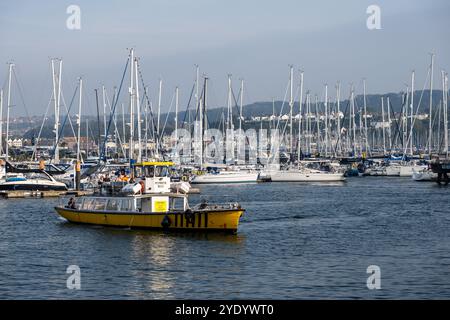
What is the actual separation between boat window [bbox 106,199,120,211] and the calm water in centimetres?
142

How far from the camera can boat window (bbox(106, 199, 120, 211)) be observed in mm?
50969

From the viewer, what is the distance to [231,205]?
155 ft

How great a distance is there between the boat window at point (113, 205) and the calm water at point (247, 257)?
55.8 inches

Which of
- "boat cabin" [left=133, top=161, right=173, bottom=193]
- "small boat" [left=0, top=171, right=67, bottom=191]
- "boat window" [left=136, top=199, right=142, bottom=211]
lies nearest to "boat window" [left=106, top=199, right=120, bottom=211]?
"boat window" [left=136, top=199, right=142, bottom=211]

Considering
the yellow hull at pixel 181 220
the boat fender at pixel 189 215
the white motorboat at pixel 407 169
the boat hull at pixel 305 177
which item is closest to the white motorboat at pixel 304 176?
the boat hull at pixel 305 177

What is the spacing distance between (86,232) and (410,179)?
8134 cm

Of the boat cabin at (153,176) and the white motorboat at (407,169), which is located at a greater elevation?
the boat cabin at (153,176)

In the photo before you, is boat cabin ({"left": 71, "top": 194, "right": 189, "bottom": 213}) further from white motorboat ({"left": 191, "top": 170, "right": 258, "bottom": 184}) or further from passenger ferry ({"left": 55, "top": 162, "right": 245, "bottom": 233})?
white motorboat ({"left": 191, "top": 170, "right": 258, "bottom": 184})

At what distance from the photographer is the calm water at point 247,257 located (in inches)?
1292

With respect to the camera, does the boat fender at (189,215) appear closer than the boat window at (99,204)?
Yes

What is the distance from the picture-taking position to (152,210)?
4934cm

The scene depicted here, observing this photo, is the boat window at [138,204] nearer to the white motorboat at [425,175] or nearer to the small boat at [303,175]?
the small boat at [303,175]
